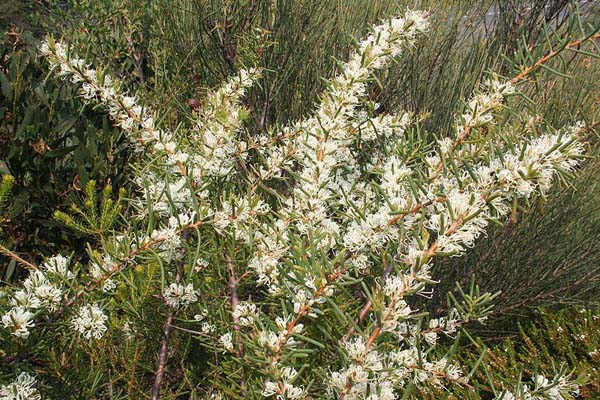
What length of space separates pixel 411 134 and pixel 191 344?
0.97 m

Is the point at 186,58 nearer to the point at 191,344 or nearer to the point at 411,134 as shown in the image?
the point at 191,344

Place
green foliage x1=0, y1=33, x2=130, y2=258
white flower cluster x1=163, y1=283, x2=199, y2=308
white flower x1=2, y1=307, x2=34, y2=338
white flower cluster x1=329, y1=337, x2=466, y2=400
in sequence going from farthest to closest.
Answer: green foliage x1=0, y1=33, x2=130, y2=258 < white flower cluster x1=163, y1=283, x2=199, y2=308 < white flower x1=2, y1=307, x2=34, y2=338 < white flower cluster x1=329, y1=337, x2=466, y2=400

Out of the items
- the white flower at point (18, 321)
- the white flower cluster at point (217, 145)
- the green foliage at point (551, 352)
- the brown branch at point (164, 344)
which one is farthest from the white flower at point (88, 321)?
the green foliage at point (551, 352)

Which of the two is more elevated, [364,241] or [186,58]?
[364,241]

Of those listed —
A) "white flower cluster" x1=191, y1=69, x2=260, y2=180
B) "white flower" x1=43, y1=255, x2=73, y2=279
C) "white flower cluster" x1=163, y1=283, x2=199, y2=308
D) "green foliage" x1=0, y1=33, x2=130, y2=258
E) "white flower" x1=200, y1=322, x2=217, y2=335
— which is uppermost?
"white flower cluster" x1=191, y1=69, x2=260, y2=180

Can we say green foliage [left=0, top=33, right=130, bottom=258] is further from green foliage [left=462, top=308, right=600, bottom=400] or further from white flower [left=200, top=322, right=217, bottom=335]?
green foliage [left=462, top=308, right=600, bottom=400]

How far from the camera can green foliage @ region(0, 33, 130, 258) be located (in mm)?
2705

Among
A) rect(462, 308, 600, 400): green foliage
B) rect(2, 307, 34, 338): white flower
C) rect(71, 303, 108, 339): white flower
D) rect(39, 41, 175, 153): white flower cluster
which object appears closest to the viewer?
rect(2, 307, 34, 338): white flower

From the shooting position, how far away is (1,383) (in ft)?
3.93

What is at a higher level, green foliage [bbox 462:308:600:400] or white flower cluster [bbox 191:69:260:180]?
white flower cluster [bbox 191:69:260:180]

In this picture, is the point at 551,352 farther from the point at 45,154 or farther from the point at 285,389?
the point at 45,154

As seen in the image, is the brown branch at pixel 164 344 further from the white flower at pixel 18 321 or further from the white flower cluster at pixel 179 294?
the white flower at pixel 18 321

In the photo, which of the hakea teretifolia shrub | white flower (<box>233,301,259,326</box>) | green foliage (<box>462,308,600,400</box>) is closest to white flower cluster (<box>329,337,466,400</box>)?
the hakea teretifolia shrub

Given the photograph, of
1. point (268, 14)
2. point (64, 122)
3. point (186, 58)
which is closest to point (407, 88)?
point (268, 14)
